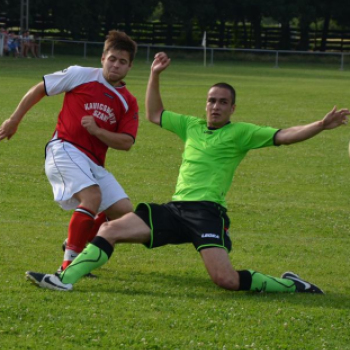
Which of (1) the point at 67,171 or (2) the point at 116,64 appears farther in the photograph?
(2) the point at 116,64

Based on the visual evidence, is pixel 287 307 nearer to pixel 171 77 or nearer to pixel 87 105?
pixel 87 105

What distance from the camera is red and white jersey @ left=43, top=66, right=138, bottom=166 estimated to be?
7.49 meters

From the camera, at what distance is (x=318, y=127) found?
679 centimetres

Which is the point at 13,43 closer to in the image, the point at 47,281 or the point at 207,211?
the point at 207,211

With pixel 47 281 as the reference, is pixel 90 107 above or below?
above

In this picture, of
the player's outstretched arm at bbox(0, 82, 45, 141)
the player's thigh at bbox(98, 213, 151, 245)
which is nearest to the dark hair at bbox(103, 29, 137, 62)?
the player's outstretched arm at bbox(0, 82, 45, 141)

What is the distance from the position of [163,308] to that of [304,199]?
5.82 m

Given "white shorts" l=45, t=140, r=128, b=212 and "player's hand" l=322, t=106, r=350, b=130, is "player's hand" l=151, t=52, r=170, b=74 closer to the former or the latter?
"white shorts" l=45, t=140, r=128, b=212

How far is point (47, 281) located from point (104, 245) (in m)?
0.50

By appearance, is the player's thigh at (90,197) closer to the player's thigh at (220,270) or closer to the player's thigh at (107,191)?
the player's thigh at (107,191)

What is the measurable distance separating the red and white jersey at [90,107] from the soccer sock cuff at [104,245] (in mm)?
886

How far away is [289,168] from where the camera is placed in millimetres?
14539

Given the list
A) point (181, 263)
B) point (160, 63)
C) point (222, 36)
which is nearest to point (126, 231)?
point (181, 263)

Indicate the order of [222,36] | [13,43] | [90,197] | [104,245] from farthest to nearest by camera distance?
[222,36] → [13,43] → [90,197] → [104,245]
